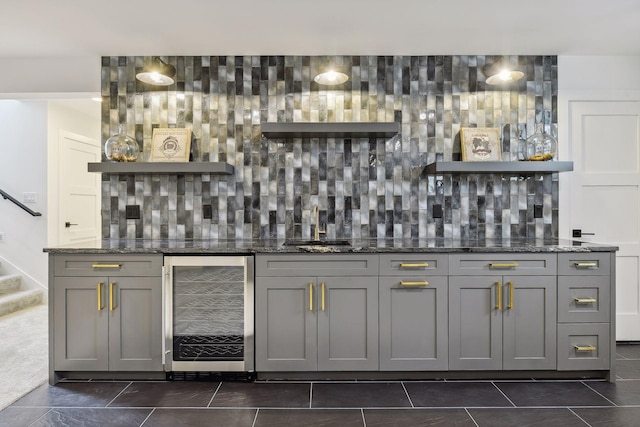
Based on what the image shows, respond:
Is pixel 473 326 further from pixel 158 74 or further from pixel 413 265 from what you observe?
pixel 158 74

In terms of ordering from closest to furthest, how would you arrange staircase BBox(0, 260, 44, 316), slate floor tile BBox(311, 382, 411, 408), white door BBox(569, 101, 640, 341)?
slate floor tile BBox(311, 382, 411, 408)
white door BBox(569, 101, 640, 341)
staircase BBox(0, 260, 44, 316)

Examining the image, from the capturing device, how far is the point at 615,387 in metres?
2.60

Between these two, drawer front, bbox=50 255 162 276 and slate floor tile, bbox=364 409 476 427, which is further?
drawer front, bbox=50 255 162 276

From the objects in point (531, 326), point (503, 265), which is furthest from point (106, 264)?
point (531, 326)

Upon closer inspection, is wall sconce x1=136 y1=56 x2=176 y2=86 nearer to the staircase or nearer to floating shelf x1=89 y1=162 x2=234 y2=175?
floating shelf x1=89 y1=162 x2=234 y2=175

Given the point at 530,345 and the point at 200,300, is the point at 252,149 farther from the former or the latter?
the point at 530,345

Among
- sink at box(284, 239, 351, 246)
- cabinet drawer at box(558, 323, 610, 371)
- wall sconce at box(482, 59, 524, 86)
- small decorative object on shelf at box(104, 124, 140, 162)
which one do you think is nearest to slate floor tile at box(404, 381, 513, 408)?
cabinet drawer at box(558, 323, 610, 371)

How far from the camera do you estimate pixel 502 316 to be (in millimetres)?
2641

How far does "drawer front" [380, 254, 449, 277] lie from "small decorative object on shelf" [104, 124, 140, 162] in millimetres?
2121

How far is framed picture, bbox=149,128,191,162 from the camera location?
328 centimetres

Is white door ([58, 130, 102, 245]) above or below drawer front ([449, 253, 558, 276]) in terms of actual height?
above

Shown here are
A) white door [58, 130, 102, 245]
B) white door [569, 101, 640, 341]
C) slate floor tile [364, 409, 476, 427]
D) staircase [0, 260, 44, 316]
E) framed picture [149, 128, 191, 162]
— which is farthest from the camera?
white door [58, 130, 102, 245]

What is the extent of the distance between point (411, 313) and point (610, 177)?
→ 2246mm

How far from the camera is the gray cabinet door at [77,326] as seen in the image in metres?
2.66
